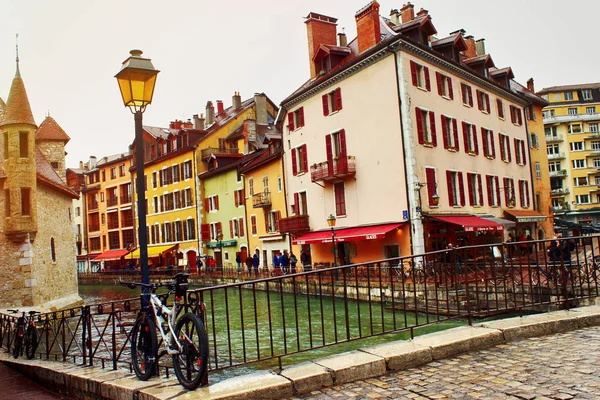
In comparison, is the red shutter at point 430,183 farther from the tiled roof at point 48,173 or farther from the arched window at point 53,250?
the arched window at point 53,250

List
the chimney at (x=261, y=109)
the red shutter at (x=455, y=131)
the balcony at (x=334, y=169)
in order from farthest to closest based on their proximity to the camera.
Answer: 1. the chimney at (x=261, y=109)
2. the red shutter at (x=455, y=131)
3. the balcony at (x=334, y=169)

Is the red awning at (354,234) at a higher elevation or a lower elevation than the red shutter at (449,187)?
lower

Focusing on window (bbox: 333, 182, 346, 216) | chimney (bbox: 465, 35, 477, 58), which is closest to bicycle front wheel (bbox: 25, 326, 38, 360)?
window (bbox: 333, 182, 346, 216)

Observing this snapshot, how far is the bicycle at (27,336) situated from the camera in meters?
10.8

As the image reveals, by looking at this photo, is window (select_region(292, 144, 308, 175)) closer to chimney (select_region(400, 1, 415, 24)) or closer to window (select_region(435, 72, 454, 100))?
window (select_region(435, 72, 454, 100))

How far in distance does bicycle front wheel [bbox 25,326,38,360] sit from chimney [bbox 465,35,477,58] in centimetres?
3211

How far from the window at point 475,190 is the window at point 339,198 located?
7.09 meters

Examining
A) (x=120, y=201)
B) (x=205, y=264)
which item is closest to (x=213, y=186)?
(x=205, y=264)

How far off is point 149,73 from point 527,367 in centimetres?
564

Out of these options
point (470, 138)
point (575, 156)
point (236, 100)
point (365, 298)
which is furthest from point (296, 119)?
point (575, 156)

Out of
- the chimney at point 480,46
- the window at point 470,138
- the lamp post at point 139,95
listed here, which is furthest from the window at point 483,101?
the lamp post at point 139,95

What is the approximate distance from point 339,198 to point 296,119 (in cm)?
687

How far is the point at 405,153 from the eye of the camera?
80.1 feet

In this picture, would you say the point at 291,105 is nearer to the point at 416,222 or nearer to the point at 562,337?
the point at 416,222
